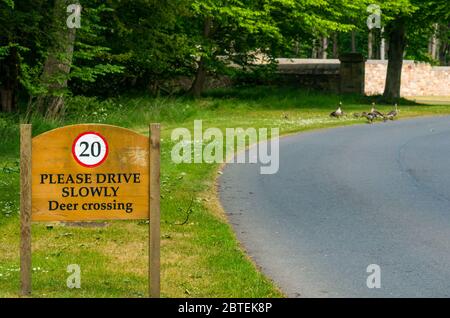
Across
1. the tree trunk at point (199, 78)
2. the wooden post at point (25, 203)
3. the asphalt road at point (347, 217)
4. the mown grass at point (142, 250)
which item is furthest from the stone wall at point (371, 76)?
the wooden post at point (25, 203)

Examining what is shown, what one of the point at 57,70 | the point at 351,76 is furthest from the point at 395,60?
the point at 57,70

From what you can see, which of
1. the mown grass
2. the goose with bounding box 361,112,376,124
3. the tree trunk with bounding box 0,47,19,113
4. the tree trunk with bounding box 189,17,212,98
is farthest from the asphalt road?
the tree trunk with bounding box 189,17,212,98

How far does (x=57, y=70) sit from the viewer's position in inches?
1041

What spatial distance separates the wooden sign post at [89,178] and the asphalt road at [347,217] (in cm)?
170

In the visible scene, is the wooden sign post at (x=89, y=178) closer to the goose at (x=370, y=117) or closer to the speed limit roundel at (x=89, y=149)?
the speed limit roundel at (x=89, y=149)

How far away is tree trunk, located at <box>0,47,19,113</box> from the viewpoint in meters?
27.4

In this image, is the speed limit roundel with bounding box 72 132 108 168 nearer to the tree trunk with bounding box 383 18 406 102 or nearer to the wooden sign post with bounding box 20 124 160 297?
the wooden sign post with bounding box 20 124 160 297

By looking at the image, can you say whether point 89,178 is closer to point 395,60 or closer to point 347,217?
point 347,217

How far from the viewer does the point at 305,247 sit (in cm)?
1056

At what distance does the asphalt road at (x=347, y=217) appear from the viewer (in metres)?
9.01

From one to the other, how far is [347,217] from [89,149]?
575 centimetres

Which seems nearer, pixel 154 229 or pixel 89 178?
pixel 154 229

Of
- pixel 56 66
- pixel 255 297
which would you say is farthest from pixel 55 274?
pixel 56 66

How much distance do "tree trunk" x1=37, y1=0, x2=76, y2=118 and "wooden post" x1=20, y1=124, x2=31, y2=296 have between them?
13295 millimetres
